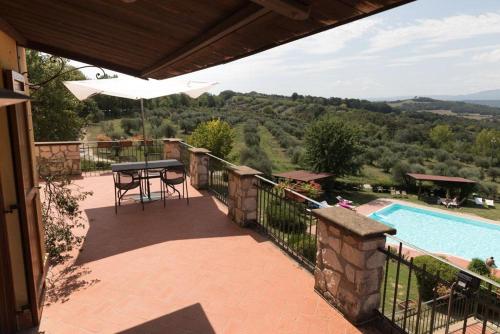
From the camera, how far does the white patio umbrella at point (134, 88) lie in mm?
6234

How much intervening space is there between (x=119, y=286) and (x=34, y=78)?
1293 cm

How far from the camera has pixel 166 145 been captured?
10727 mm

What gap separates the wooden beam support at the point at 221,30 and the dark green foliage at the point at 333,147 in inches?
976

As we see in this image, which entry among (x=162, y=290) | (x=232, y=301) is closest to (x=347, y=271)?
(x=232, y=301)

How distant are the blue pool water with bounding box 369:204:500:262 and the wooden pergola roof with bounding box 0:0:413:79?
1675 cm

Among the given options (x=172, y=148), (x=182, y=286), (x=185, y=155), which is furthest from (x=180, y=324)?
(x=172, y=148)

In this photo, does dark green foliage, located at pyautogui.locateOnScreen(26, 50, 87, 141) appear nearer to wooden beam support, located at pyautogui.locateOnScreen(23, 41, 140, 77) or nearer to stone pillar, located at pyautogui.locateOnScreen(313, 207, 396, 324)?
wooden beam support, located at pyautogui.locateOnScreen(23, 41, 140, 77)

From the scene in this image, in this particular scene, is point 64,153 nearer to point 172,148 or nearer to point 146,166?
point 172,148

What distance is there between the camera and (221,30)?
2.49 metres

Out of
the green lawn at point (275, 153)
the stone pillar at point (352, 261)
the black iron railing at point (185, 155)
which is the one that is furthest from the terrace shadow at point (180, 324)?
the green lawn at point (275, 153)

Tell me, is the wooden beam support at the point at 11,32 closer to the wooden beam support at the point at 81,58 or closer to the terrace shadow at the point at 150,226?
the wooden beam support at the point at 81,58

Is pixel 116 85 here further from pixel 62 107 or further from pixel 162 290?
pixel 62 107

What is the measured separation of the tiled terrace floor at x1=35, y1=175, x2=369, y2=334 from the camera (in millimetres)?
3334

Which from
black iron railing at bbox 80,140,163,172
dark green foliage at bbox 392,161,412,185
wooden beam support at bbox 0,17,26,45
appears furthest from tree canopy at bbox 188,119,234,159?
dark green foliage at bbox 392,161,412,185
